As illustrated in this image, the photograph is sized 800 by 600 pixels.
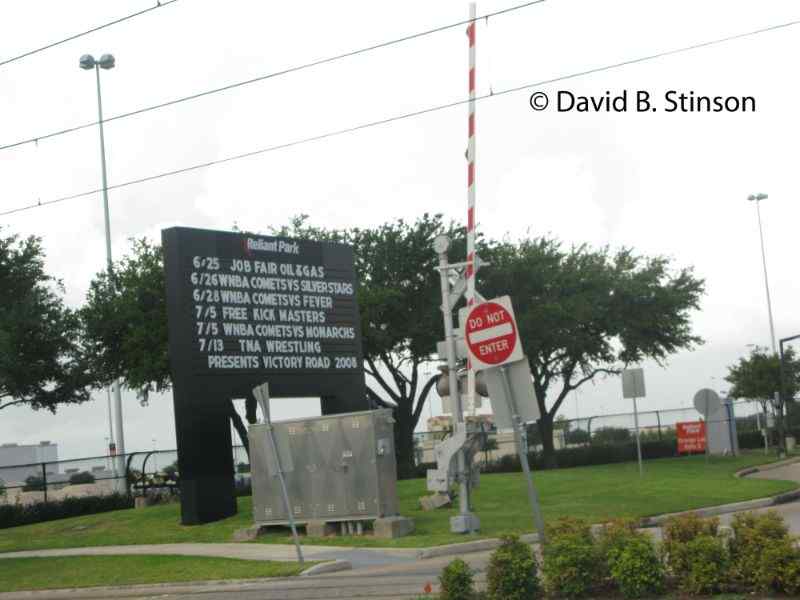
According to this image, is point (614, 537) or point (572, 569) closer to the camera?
point (572, 569)

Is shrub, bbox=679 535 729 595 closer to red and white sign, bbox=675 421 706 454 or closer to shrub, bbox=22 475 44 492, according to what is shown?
shrub, bbox=22 475 44 492

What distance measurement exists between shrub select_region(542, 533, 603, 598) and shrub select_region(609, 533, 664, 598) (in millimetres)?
284

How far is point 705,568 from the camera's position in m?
Result: 11.1

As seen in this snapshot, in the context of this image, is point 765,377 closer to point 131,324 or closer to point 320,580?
point 131,324

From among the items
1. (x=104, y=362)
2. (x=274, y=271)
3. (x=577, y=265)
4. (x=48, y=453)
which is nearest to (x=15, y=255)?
(x=104, y=362)

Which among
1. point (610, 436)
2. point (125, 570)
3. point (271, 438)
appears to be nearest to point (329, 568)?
point (271, 438)

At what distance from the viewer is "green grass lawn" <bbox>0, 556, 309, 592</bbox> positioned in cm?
1848

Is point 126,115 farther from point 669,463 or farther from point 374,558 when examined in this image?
point 669,463

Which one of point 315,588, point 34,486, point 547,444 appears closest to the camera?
point 315,588

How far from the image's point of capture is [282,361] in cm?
2759

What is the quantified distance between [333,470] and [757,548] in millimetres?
13836

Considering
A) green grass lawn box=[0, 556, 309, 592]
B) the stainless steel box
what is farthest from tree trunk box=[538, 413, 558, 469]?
green grass lawn box=[0, 556, 309, 592]

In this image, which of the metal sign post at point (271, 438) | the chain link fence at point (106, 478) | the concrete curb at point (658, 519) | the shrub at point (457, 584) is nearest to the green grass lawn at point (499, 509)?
the concrete curb at point (658, 519)

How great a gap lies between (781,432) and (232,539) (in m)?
25.4
